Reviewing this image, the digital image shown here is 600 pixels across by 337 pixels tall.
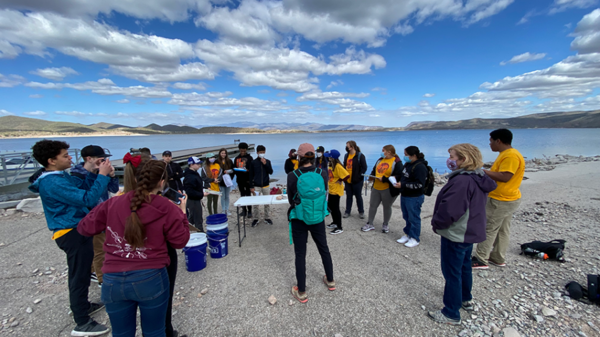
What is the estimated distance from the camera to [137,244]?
1594 millimetres

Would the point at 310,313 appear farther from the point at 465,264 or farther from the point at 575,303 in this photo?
the point at 575,303

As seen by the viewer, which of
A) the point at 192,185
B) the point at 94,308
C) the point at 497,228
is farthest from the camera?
the point at 192,185

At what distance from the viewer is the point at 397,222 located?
19.9 ft

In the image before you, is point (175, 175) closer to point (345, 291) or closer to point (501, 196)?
point (345, 291)

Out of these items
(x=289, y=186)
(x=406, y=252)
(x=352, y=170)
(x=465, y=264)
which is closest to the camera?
(x=465, y=264)

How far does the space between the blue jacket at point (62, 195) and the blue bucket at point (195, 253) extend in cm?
155

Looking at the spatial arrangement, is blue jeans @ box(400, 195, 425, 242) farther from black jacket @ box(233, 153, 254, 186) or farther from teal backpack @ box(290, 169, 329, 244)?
black jacket @ box(233, 153, 254, 186)

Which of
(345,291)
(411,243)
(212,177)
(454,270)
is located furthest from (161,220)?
(212,177)

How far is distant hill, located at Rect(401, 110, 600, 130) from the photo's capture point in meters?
128

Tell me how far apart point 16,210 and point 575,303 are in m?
11.9

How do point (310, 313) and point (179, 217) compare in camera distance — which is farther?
point (310, 313)

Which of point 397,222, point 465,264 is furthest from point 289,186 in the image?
point 397,222

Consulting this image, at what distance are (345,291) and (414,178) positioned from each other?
2359 mm

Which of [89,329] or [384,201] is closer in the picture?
[89,329]
